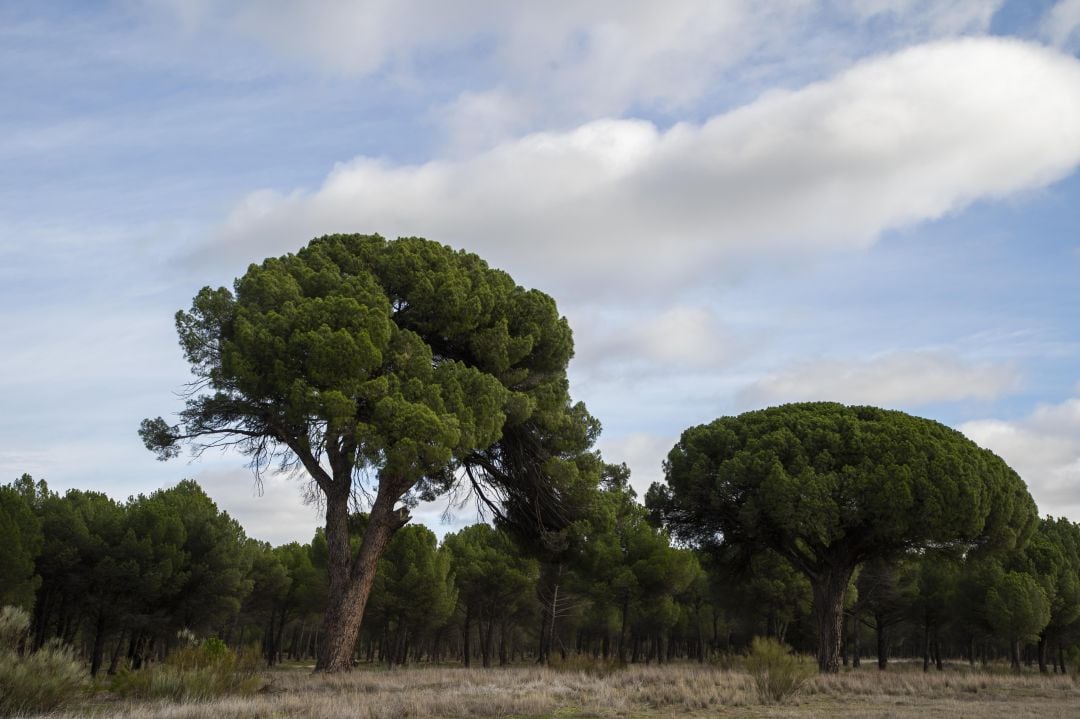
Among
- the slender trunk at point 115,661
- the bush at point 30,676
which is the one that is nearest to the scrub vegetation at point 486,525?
the bush at point 30,676

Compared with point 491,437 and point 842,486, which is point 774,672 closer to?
point 491,437

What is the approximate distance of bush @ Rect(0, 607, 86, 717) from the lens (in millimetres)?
10203

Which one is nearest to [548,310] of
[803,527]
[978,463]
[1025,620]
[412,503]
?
[412,503]

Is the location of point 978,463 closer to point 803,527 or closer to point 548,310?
point 803,527

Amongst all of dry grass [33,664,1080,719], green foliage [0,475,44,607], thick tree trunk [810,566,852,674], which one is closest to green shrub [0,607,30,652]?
dry grass [33,664,1080,719]

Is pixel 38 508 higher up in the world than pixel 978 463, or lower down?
lower down

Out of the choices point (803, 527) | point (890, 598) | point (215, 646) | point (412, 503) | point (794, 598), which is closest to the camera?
point (215, 646)

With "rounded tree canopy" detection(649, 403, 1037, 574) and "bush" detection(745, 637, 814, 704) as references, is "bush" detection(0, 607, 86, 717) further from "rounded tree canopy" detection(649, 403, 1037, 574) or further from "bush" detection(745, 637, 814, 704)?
"rounded tree canopy" detection(649, 403, 1037, 574)

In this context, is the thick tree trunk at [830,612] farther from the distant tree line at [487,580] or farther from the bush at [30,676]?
the bush at [30,676]

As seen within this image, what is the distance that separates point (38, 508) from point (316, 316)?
78.7 feet

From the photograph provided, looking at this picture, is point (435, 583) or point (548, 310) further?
point (435, 583)

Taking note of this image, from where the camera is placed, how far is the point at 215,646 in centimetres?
1445

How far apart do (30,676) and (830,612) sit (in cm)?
2698

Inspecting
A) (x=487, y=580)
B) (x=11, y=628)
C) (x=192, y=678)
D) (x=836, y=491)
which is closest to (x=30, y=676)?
(x=11, y=628)
